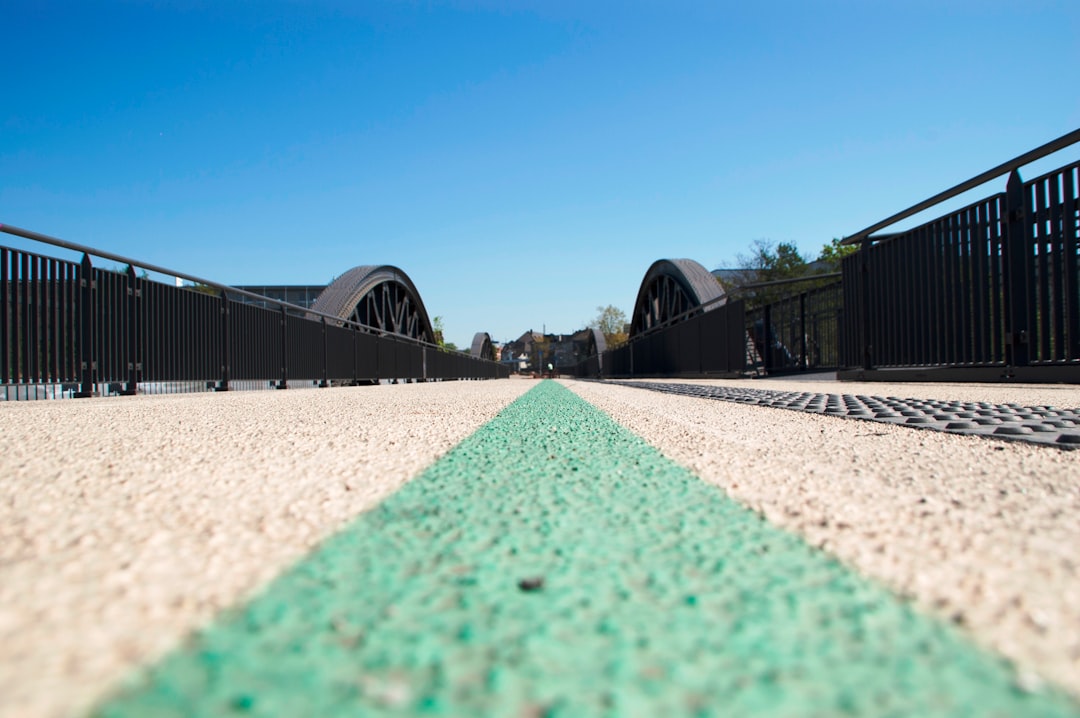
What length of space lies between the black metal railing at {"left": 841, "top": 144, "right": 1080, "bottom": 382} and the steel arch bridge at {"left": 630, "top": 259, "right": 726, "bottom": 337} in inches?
413

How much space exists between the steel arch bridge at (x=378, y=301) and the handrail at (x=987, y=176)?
15737 mm

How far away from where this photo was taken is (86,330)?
6359 millimetres

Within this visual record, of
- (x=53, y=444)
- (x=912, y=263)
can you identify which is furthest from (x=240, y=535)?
(x=912, y=263)

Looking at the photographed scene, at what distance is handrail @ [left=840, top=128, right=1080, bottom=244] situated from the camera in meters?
5.37

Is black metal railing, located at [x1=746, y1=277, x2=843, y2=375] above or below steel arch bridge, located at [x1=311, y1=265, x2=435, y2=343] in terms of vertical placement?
below

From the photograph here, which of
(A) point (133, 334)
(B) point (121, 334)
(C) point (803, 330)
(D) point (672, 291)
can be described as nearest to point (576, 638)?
(B) point (121, 334)

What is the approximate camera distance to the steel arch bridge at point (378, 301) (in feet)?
68.7

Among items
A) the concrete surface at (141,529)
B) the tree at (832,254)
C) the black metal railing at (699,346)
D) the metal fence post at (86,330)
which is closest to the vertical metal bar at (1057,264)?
the concrete surface at (141,529)

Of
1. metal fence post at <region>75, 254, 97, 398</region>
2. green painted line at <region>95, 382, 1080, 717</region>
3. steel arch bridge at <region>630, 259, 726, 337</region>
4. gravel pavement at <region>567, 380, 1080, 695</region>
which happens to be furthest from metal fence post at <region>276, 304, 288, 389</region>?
steel arch bridge at <region>630, 259, 726, 337</region>

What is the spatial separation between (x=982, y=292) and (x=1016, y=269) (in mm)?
601

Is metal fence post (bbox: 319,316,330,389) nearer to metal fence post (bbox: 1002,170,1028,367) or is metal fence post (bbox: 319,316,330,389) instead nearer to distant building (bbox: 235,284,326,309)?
metal fence post (bbox: 1002,170,1028,367)

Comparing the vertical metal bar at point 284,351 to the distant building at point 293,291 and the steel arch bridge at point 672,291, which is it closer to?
the steel arch bridge at point 672,291

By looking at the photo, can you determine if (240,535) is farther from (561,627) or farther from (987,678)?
(987,678)

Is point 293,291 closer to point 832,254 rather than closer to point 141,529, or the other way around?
point 832,254
